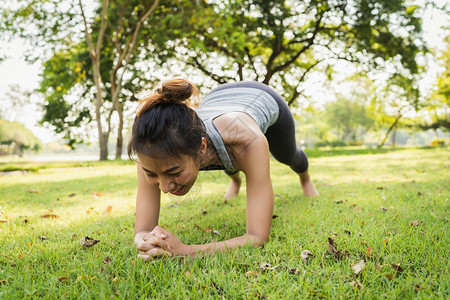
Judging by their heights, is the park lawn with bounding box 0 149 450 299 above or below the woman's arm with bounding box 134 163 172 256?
below

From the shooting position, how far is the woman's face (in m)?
1.86

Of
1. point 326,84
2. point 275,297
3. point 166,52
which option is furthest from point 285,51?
point 275,297

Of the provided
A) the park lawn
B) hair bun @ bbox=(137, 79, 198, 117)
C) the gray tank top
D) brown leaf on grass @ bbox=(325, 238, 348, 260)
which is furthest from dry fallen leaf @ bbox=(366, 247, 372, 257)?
hair bun @ bbox=(137, 79, 198, 117)

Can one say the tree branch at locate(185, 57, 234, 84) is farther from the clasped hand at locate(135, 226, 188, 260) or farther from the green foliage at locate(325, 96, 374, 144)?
the green foliage at locate(325, 96, 374, 144)

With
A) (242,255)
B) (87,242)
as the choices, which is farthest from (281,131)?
(87,242)

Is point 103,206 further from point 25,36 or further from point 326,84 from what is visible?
point 326,84

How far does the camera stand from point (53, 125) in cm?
2081

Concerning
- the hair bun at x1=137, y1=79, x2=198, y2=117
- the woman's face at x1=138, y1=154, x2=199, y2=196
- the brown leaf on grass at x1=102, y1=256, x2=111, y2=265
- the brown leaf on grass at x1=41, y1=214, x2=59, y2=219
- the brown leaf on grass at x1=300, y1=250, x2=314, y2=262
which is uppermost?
the hair bun at x1=137, y1=79, x2=198, y2=117

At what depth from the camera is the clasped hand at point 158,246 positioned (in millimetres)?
1853

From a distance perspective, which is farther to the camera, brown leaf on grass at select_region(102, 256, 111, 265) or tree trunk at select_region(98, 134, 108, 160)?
tree trunk at select_region(98, 134, 108, 160)

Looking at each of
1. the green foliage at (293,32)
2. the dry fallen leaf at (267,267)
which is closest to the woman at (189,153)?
the dry fallen leaf at (267,267)

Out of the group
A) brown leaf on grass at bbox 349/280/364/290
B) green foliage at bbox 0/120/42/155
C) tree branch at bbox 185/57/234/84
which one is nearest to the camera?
brown leaf on grass at bbox 349/280/364/290

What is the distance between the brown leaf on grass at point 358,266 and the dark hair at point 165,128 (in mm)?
1147

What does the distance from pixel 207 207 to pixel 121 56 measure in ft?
41.5
